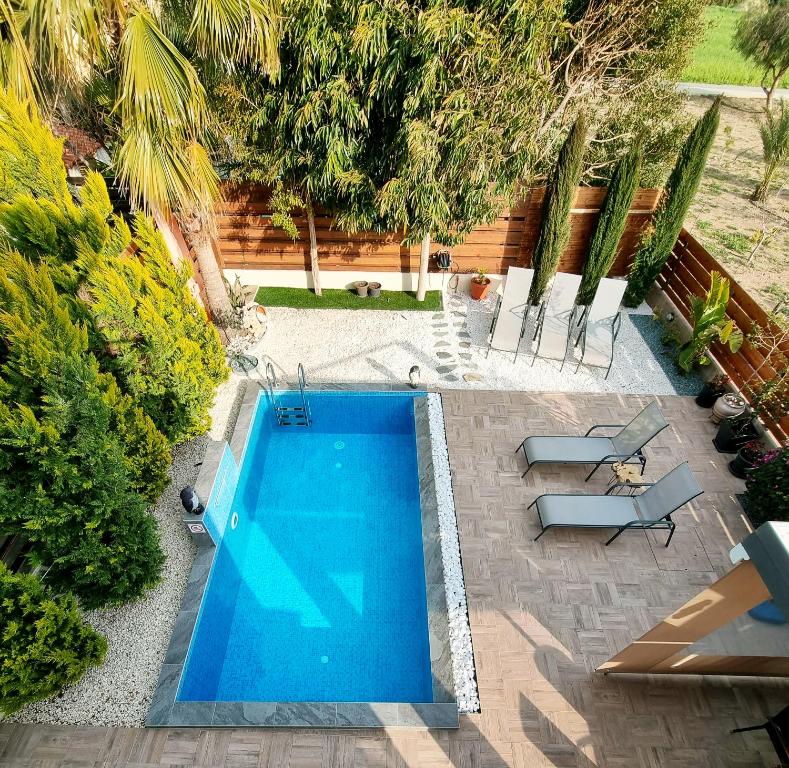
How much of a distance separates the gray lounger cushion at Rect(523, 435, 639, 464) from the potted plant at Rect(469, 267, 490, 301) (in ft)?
14.3

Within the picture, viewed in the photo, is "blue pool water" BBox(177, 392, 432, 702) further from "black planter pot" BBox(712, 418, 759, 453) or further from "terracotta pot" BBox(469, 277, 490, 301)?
"black planter pot" BBox(712, 418, 759, 453)

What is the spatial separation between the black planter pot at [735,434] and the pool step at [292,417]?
22.4ft

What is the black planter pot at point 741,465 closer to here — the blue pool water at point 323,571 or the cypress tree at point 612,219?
the cypress tree at point 612,219

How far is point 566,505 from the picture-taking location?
596 cm

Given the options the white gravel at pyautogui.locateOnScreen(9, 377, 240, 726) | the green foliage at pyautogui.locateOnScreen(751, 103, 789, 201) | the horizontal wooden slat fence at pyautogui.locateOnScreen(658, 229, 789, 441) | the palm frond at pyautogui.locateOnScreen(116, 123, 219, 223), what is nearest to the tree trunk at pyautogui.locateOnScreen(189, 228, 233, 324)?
the palm frond at pyautogui.locateOnScreen(116, 123, 219, 223)

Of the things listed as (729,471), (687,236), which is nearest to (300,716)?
(729,471)

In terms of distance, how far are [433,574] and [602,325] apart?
5998mm

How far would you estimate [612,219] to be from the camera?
358 inches

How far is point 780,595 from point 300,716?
4.27 m

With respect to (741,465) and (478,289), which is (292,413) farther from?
(741,465)

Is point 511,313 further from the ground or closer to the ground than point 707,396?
further from the ground

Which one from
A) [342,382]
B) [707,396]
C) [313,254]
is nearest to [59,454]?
[342,382]

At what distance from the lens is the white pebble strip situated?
15.6 feet

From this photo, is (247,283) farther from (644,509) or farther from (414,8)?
(644,509)
